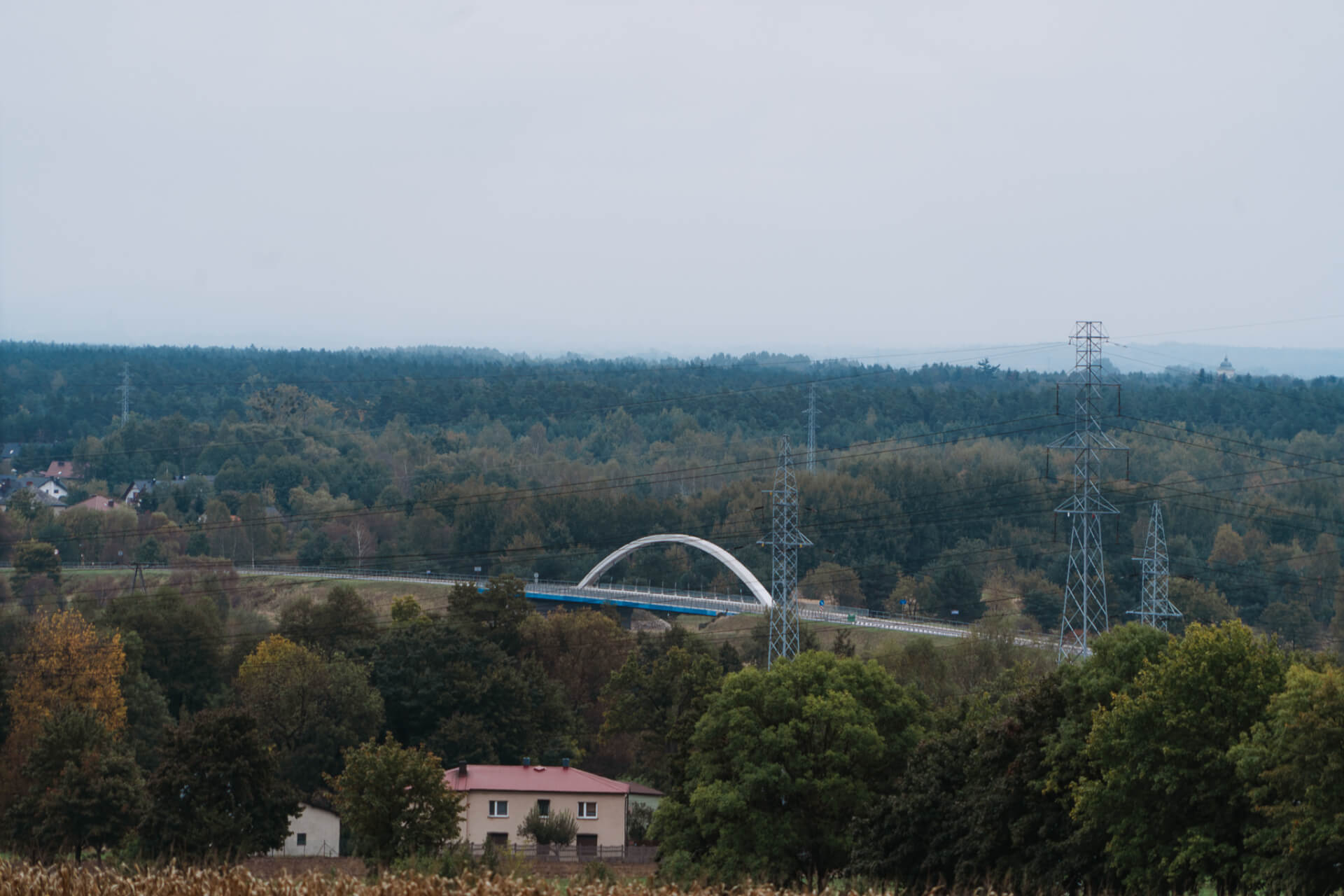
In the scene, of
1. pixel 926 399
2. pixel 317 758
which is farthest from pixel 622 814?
pixel 926 399

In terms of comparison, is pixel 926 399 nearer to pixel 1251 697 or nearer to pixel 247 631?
pixel 247 631


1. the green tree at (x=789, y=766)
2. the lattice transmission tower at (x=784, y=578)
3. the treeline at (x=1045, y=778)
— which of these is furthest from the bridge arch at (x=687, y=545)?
the green tree at (x=789, y=766)

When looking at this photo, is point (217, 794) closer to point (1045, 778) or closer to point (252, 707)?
point (252, 707)

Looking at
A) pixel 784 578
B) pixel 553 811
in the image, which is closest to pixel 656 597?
pixel 784 578

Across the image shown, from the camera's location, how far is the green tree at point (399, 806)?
32.7 metres

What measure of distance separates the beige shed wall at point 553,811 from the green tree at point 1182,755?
2064 centimetres

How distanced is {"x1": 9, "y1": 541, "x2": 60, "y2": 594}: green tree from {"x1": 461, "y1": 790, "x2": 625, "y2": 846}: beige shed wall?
2375 inches

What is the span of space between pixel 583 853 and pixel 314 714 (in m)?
12.1

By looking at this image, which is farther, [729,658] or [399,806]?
[729,658]

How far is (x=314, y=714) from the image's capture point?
48.2 m

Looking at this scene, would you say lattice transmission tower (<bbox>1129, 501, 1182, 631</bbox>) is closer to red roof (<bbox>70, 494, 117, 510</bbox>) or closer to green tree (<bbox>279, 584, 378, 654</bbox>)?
green tree (<bbox>279, 584, 378, 654</bbox>)

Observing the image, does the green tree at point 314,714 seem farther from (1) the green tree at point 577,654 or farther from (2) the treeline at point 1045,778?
(2) the treeline at point 1045,778

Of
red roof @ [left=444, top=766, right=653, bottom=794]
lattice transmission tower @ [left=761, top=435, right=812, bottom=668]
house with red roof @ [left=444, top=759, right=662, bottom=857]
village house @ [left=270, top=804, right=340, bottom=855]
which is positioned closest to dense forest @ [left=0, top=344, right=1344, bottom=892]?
house with red roof @ [left=444, top=759, right=662, bottom=857]

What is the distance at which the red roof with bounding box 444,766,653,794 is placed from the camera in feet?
139
